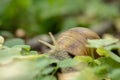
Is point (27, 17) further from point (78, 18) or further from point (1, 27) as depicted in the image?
point (78, 18)

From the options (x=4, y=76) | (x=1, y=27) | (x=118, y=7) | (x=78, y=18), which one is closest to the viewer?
(x=4, y=76)

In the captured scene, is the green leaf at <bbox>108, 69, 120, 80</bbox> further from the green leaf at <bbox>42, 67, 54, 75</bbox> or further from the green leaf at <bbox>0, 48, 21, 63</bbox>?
the green leaf at <bbox>0, 48, 21, 63</bbox>

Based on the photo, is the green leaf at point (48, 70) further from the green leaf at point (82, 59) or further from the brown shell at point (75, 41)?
the brown shell at point (75, 41)

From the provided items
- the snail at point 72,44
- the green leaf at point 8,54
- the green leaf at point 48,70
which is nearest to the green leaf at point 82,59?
the green leaf at point 48,70

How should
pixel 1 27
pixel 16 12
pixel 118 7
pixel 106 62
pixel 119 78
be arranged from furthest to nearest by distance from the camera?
pixel 118 7 → pixel 16 12 → pixel 1 27 → pixel 106 62 → pixel 119 78

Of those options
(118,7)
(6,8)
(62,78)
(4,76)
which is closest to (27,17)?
(6,8)

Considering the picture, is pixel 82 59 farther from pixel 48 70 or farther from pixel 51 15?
pixel 51 15

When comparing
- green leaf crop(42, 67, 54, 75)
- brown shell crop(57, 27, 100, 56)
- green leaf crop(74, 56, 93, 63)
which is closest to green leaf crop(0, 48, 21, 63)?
green leaf crop(42, 67, 54, 75)
